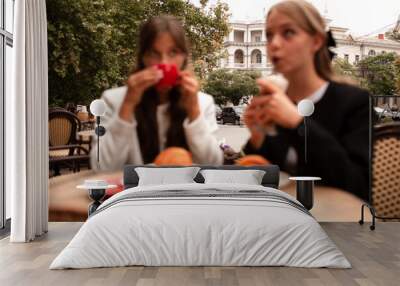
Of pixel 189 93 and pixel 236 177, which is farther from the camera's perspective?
pixel 189 93

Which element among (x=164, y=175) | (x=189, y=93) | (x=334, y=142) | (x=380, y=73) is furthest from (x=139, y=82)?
(x=380, y=73)

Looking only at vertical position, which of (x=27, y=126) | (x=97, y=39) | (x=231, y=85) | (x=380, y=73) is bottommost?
(x=27, y=126)

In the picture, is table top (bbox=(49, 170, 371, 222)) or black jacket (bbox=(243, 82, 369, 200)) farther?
table top (bbox=(49, 170, 371, 222))

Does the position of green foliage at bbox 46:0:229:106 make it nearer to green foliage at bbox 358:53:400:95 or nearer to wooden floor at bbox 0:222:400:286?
green foliage at bbox 358:53:400:95

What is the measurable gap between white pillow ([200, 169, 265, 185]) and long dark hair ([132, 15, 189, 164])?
1.47 ft

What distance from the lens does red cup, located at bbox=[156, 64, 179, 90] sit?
639cm

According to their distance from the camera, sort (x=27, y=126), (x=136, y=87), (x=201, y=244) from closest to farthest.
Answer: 1. (x=201, y=244)
2. (x=27, y=126)
3. (x=136, y=87)

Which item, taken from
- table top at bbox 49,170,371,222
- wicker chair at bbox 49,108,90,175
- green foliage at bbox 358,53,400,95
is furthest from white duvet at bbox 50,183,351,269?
green foliage at bbox 358,53,400,95

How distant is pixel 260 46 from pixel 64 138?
2.45 m

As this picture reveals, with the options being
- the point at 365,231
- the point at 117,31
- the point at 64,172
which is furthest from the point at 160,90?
the point at 365,231

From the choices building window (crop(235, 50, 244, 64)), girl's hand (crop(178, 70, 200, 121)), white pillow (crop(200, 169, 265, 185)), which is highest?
building window (crop(235, 50, 244, 64))

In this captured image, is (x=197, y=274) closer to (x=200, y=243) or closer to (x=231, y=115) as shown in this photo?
(x=200, y=243)

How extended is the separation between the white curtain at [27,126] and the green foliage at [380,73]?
357 centimetres

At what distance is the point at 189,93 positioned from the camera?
21.4 feet
